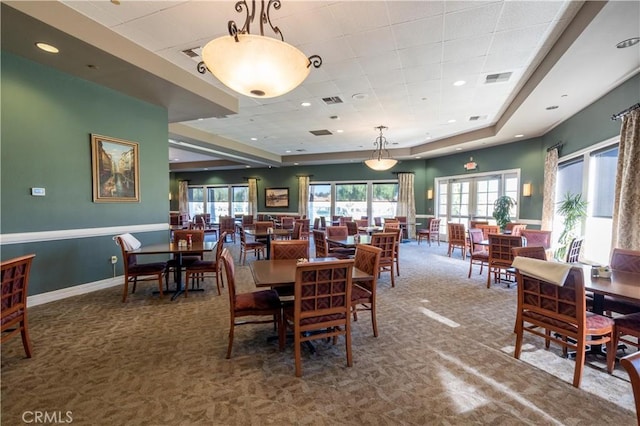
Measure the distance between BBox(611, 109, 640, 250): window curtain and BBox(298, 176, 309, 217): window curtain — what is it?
9.89m

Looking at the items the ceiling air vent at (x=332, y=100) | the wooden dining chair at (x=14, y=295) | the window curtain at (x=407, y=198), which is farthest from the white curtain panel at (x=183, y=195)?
the wooden dining chair at (x=14, y=295)

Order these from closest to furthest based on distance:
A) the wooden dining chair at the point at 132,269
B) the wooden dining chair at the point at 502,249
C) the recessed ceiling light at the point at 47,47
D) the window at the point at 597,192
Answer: the recessed ceiling light at the point at 47,47 → the wooden dining chair at the point at 132,269 → the wooden dining chair at the point at 502,249 → the window at the point at 597,192

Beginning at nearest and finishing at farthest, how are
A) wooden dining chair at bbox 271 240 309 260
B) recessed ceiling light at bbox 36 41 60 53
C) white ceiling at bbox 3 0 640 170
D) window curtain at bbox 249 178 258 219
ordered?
white ceiling at bbox 3 0 640 170 < recessed ceiling light at bbox 36 41 60 53 < wooden dining chair at bbox 271 240 309 260 < window curtain at bbox 249 178 258 219

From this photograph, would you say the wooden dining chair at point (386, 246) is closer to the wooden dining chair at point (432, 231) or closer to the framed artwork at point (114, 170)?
the framed artwork at point (114, 170)

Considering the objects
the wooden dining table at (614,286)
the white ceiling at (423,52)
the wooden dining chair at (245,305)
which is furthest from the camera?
the white ceiling at (423,52)

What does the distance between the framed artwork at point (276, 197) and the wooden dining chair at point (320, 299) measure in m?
10.9

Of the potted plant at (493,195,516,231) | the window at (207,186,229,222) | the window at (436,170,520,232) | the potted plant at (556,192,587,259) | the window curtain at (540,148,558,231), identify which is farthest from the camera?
the window at (207,186,229,222)

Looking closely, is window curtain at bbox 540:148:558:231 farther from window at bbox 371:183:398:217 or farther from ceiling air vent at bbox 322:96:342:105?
window at bbox 371:183:398:217

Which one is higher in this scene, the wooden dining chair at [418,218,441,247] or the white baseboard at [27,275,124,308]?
the wooden dining chair at [418,218,441,247]

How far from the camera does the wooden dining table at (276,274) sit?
244cm

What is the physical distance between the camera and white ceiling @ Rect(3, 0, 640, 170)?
2.92 meters

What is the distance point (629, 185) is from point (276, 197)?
11.4 metres

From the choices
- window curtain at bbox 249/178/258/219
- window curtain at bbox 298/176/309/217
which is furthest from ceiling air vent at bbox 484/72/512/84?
window curtain at bbox 249/178/258/219

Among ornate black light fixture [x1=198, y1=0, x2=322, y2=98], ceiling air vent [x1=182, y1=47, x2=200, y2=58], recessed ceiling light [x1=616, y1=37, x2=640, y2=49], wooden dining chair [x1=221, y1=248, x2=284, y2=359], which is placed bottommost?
wooden dining chair [x1=221, y1=248, x2=284, y2=359]
